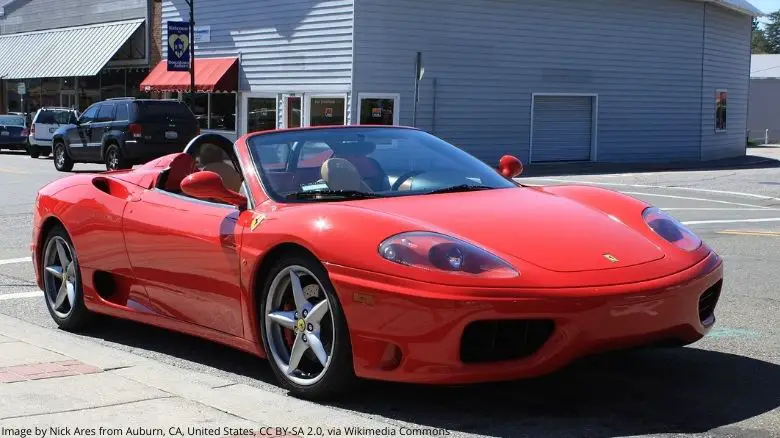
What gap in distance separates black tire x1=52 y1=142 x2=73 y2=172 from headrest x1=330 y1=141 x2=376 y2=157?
21.7 meters

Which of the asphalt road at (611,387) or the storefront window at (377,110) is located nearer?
the asphalt road at (611,387)

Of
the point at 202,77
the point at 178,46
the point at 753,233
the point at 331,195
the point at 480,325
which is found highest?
the point at 178,46

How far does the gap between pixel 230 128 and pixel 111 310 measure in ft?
86.3

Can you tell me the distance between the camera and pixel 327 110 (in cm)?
2819

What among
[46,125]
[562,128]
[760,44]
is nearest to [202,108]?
[46,125]

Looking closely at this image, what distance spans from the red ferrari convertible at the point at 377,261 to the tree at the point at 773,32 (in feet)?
464

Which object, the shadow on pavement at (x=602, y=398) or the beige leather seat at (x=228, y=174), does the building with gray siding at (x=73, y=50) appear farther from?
the shadow on pavement at (x=602, y=398)

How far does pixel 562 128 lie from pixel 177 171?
26102mm

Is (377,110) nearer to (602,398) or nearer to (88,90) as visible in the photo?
(88,90)

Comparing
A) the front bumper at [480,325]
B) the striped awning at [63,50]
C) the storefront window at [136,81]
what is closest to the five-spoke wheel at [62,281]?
the front bumper at [480,325]

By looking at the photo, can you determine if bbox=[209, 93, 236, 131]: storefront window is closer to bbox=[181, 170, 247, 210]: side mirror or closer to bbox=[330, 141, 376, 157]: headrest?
bbox=[330, 141, 376, 157]: headrest

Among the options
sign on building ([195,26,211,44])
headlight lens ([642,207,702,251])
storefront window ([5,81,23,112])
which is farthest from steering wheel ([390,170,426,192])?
storefront window ([5,81,23,112])

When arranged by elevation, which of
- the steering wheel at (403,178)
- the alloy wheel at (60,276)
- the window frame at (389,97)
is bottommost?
the alloy wheel at (60,276)

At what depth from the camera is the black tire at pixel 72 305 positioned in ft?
21.1
